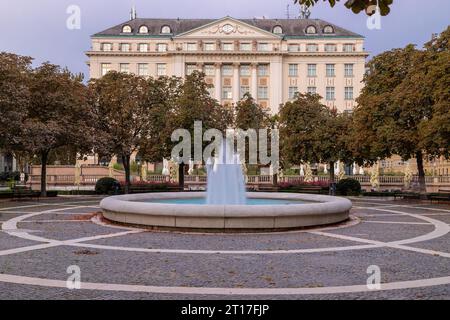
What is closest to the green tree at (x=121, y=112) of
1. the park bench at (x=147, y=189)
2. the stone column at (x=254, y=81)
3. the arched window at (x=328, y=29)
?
the park bench at (x=147, y=189)

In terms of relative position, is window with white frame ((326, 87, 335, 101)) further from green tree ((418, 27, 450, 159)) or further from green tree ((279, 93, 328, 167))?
green tree ((418, 27, 450, 159))

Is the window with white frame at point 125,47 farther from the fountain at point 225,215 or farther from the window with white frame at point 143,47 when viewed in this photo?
the fountain at point 225,215

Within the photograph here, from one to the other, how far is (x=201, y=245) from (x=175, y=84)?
27.2 metres

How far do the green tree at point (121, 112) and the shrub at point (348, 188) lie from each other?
15.5m

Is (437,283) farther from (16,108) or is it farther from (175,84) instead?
(175,84)

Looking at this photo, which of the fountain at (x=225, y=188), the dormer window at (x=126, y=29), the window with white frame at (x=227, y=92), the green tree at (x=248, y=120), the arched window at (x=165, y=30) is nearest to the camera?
the fountain at (x=225, y=188)

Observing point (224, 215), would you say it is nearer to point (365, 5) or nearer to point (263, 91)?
point (365, 5)

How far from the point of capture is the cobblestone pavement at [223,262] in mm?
8414

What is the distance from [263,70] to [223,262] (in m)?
83.2

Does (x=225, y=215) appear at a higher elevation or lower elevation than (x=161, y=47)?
lower

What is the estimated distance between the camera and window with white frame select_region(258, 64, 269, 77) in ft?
300

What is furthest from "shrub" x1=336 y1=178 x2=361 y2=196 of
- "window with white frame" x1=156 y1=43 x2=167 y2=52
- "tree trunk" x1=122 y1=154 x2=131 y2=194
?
"window with white frame" x1=156 y1=43 x2=167 y2=52

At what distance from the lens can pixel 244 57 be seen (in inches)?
3553

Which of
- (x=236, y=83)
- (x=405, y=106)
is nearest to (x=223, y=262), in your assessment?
(x=405, y=106)
